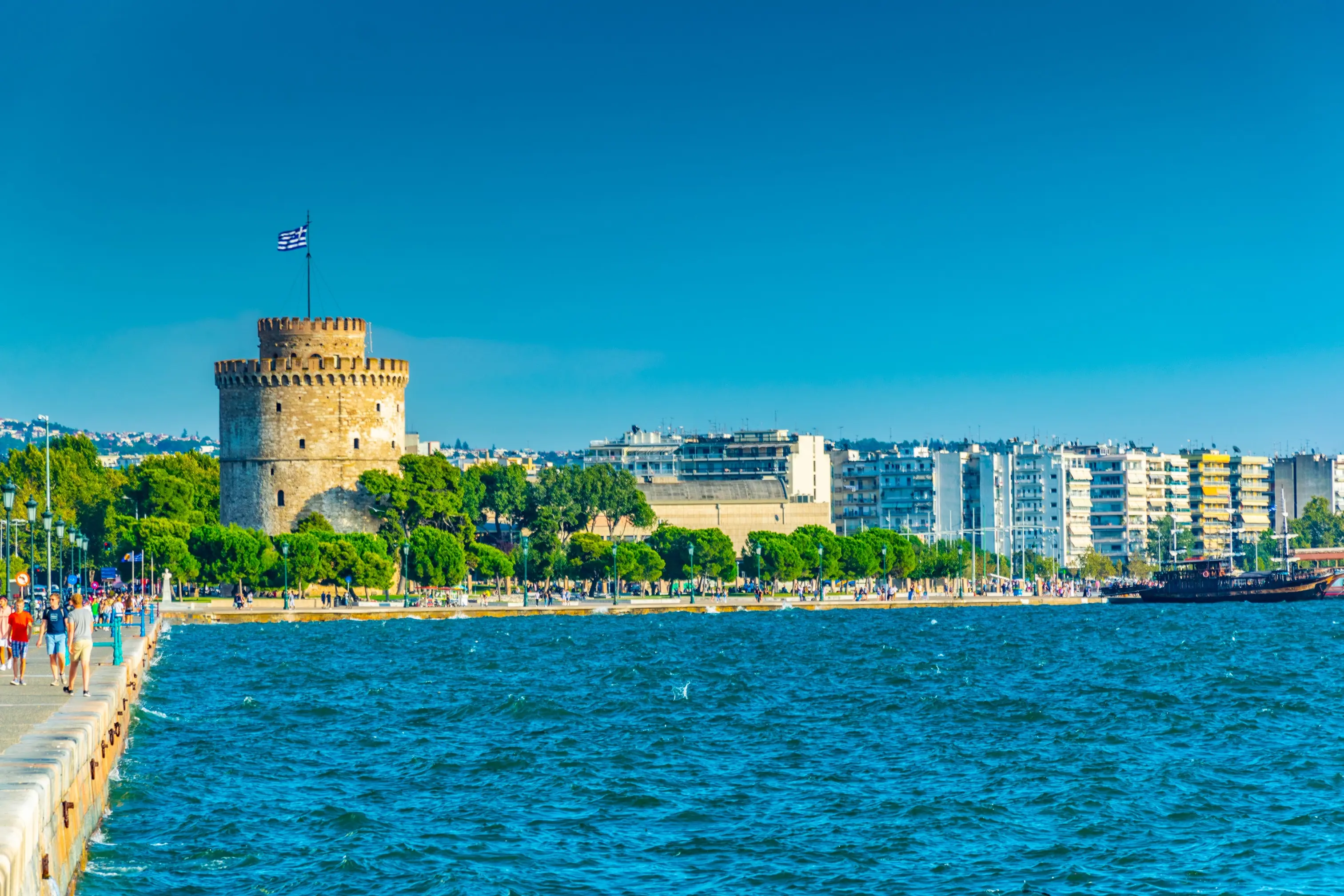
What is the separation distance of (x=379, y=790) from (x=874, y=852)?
292 inches

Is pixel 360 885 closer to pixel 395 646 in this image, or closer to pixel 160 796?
pixel 160 796

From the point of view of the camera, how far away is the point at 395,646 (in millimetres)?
61250

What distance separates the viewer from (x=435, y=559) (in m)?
92.6

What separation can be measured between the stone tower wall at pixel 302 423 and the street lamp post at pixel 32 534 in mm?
10908

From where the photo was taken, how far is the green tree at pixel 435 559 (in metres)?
92.2

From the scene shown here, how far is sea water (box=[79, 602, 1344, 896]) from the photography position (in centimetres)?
2038

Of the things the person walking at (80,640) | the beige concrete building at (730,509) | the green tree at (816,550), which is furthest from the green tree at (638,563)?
the person walking at (80,640)

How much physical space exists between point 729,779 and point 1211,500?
172 meters

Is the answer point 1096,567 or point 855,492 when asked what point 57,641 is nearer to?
point 1096,567

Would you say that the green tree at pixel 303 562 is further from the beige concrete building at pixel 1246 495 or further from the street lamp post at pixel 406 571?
the beige concrete building at pixel 1246 495

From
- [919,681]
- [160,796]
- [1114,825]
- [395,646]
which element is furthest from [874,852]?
[395,646]

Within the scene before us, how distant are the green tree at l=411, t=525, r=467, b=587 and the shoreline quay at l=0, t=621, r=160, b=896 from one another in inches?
2529

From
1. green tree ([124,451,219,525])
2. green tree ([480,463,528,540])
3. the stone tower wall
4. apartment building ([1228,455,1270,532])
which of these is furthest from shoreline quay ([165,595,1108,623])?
apartment building ([1228,455,1270,532])

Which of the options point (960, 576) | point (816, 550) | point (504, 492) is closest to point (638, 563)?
point (504, 492)
